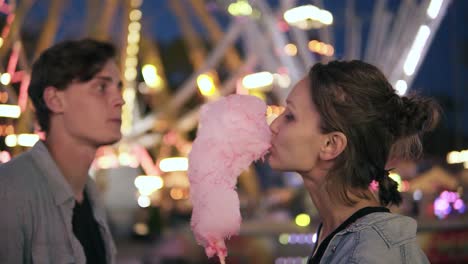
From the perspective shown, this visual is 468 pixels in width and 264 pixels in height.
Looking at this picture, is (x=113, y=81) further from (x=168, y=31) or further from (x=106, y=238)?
(x=168, y=31)

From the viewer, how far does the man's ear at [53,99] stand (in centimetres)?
368

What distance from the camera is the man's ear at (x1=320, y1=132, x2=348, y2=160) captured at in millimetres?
2652

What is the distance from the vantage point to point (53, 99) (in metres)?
3.69

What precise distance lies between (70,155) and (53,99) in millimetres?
261

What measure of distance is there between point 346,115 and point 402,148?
31 centimetres

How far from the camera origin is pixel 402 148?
2.83 metres

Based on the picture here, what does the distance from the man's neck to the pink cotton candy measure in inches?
29.1

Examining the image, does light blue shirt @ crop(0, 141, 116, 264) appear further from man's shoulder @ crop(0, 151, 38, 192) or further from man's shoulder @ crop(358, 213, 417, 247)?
man's shoulder @ crop(358, 213, 417, 247)

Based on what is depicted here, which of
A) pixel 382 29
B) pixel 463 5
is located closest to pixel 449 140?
pixel 463 5

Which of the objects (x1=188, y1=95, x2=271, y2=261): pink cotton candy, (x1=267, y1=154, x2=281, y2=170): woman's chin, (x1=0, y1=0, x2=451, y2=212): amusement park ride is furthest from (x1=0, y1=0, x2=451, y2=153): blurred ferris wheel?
(x1=267, y1=154, x2=281, y2=170): woman's chin

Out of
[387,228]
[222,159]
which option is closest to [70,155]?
[222,159]

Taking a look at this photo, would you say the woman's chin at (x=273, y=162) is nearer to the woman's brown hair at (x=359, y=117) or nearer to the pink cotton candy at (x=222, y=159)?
the pink cotton candy at (x=222, y=159)

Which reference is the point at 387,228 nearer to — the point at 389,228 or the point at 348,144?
the point at 389,228

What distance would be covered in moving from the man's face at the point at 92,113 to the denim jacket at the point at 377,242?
141cm
